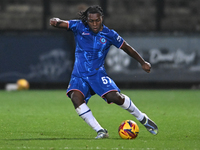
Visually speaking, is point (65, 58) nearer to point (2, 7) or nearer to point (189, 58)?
point (189, 58)

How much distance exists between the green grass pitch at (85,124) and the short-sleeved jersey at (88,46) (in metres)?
0.98

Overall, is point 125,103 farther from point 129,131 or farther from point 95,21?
point 95,21

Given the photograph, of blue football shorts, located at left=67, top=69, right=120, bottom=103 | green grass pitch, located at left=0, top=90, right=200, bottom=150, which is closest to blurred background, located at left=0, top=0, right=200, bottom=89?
green grass pitch, located at left=0, top=90, right=200, bottom=150

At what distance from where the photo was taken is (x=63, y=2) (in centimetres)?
2144

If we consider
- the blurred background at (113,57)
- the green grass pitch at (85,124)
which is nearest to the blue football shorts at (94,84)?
the green grass pitch at (85,124)

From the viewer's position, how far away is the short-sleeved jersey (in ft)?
20.4

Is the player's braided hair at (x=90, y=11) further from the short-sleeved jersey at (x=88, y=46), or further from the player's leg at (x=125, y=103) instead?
the player's leg at (x=125, y=103)

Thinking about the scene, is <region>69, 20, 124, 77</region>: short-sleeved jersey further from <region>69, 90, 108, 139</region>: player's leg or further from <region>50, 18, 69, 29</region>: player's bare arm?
<region>69, 90, 108, 139</region>: player's leg

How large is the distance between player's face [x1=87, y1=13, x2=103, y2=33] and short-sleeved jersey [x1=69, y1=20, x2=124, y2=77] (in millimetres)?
101

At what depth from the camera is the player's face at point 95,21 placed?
608 cm

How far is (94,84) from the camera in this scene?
614 cm

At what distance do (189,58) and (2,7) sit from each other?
369 inches

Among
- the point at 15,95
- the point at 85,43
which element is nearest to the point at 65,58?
the point at 15,95

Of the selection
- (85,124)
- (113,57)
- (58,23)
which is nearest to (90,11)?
(58,23)
